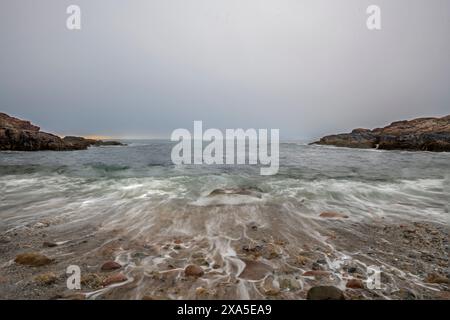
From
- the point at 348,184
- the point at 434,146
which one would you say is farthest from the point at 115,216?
the point at 434,146

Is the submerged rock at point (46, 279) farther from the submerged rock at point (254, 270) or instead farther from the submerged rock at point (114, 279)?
the submerged rock at point (254, 270)

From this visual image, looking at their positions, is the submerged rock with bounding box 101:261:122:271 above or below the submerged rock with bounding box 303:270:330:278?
above

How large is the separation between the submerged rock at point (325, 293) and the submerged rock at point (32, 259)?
5.04 m

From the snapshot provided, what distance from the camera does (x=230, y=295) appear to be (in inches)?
135

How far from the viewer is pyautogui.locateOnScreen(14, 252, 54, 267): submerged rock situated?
4273 mm

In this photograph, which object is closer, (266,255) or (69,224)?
(266,255)

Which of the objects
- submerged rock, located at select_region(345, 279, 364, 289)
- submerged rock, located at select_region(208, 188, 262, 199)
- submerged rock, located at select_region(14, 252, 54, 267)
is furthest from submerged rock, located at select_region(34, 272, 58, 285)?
submerged rock, located at select_region(208, 188, 262, 199)

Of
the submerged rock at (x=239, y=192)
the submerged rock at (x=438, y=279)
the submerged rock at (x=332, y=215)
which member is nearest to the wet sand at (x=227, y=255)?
the submerged rock at (x=438, y=279)

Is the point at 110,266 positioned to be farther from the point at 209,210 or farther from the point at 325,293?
the point at 209,210

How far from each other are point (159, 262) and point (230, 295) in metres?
1.71

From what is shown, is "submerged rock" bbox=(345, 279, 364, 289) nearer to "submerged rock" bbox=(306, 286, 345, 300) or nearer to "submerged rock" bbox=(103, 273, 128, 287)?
"submerged rock" bbox=(306, 286, 345, 300)

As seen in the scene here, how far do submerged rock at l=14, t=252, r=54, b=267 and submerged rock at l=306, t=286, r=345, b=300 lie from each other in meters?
5.04

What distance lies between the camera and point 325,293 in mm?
3271
